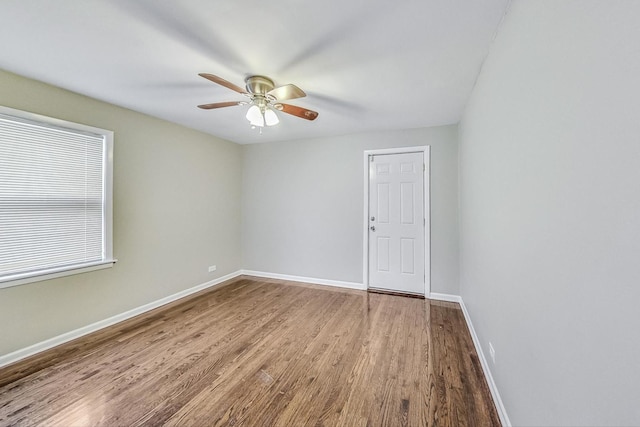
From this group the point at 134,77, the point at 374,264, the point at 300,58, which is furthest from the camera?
the point at 374,264

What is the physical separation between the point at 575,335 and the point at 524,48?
127 centimetres

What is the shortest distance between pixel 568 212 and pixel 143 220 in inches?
150

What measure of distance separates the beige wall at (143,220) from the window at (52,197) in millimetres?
103

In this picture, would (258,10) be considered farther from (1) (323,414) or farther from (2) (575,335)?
(1) (323,414)

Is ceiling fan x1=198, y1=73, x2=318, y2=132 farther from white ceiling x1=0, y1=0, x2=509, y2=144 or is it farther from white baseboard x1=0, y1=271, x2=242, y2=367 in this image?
white baseboard x1=0, y1=271, x2=242, y2=367

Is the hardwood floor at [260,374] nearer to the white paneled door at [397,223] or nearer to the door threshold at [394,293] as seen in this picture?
the door threshold at [394,293]

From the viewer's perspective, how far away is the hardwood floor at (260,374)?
160 centimetres

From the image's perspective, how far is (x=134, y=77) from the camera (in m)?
2.22

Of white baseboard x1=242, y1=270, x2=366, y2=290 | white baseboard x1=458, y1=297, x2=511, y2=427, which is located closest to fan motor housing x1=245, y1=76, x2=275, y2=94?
white baseboard x1=458, y1=297, x2=511, y2=427

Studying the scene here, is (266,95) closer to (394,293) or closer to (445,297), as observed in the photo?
(394,293)

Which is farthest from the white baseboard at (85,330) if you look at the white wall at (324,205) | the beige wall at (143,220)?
the white wall at (324,205)

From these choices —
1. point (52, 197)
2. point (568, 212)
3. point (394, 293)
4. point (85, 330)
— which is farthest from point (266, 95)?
point (394, 293)

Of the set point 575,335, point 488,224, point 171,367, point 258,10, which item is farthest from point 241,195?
point 575,335

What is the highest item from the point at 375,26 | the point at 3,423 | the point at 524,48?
the point at 375,26
